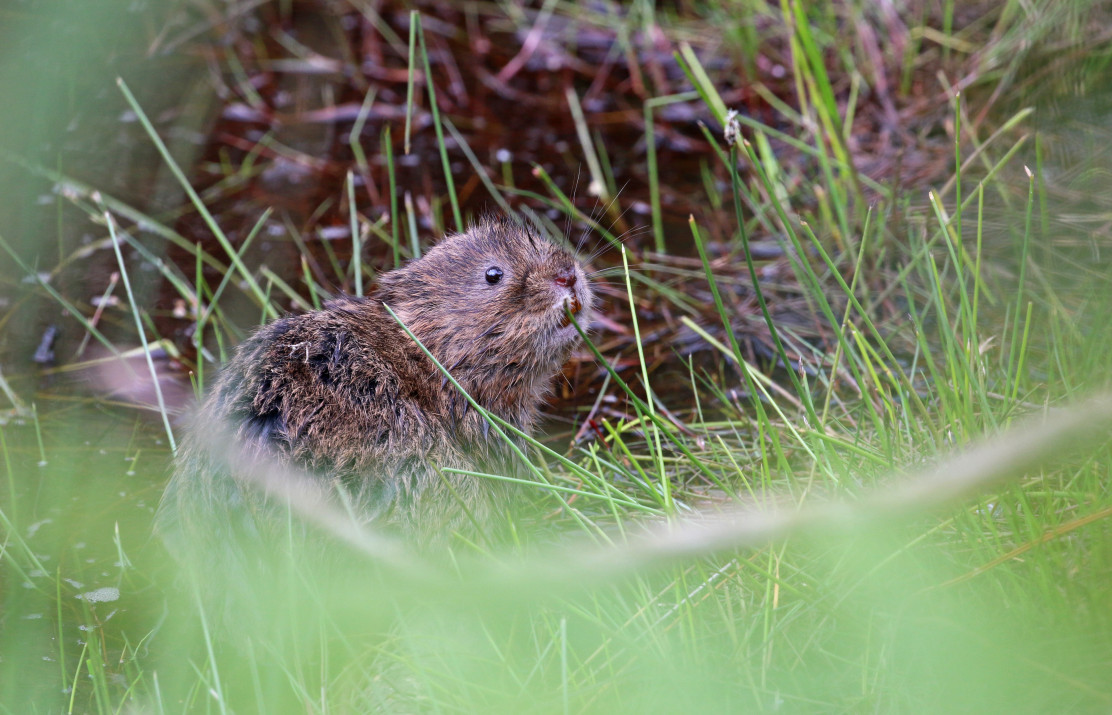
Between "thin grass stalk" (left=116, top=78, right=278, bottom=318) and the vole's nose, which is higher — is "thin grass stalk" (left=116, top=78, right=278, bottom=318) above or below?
above

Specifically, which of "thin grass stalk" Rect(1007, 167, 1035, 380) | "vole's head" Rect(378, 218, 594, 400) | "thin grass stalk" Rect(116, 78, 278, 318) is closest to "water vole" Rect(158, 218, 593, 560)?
"vole's head" Rect(378, 218, 594, 400)

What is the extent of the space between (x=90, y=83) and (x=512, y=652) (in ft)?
4.59

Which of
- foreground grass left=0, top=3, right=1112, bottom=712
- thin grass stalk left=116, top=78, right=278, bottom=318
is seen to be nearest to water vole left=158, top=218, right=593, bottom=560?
foreground grass left=0, top=3, right=1112, bottom=712

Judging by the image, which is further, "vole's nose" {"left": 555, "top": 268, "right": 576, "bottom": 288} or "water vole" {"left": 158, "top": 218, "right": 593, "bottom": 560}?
"vole's nose" {"left": 555, "top": 268, "right": 576, "bottom": 288}

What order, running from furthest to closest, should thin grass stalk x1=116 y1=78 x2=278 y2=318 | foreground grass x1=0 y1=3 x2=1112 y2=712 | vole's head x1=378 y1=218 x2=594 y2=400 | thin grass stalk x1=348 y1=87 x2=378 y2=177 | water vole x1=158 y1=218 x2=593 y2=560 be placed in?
thin grass stalk x1=348 y1=87 x2=378 y2=177 < vole's head x1=378 y1=218 x2=594 y2=400 < water vole x1=158 y1=218 x2=593 y2=560 < thin grass stalk x1=116 y1=78 x2=278 y2=318 < foreground grass x1=0 y1=3 x2=1112 y2=712

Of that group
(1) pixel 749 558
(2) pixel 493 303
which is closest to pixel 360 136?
(2) pixel 493 303

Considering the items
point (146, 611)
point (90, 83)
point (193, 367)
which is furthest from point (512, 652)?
point (193, 367)

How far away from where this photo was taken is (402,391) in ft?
7.88

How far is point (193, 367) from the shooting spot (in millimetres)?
3348

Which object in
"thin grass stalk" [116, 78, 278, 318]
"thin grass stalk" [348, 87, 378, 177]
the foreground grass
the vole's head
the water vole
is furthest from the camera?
"thin grass stalk" [348, 87, 378, 177]

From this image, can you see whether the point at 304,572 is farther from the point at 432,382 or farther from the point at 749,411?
the point at 749,411

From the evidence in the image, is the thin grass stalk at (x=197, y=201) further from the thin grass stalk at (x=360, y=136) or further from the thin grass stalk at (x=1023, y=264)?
the thin grass stalk at (x=1023, y=264)

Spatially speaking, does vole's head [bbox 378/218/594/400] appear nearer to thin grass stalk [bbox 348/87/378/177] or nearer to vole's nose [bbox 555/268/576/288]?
vole's nose [bbox 555/268/576/288]

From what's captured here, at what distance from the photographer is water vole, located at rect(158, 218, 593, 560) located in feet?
6.94
